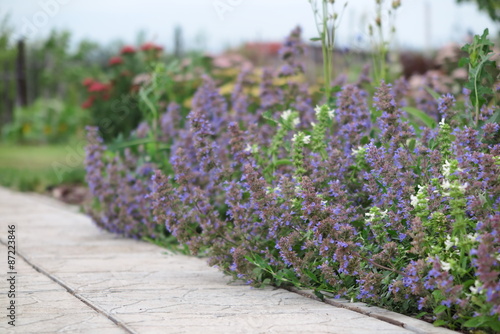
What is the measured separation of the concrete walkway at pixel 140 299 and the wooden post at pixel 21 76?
490 inches

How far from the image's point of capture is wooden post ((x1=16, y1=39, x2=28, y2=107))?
16.1 metres

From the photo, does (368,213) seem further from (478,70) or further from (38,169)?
(38,169)

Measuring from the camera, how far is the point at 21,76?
16750 mm

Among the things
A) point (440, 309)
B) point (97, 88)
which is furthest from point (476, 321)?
point (97, 88)

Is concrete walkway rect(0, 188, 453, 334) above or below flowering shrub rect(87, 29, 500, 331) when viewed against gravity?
below

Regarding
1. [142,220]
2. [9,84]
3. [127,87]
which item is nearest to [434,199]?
[142,220]

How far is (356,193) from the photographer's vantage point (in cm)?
353

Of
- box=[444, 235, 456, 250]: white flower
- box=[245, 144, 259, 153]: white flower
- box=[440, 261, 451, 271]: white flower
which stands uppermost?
box=[245, 144, 259, 153]: white flower

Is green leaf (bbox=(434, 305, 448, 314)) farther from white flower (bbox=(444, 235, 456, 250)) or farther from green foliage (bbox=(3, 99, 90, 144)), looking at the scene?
green foliage (bbox=(3, 99, 90, 144))

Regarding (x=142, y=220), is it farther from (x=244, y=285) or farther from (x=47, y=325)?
(x=47, y=325)

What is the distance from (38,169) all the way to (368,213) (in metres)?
8.32

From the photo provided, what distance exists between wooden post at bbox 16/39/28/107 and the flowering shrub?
1329 centimetres

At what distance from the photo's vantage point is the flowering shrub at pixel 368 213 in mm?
2604

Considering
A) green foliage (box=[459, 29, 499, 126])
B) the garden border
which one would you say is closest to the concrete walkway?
the garden border
